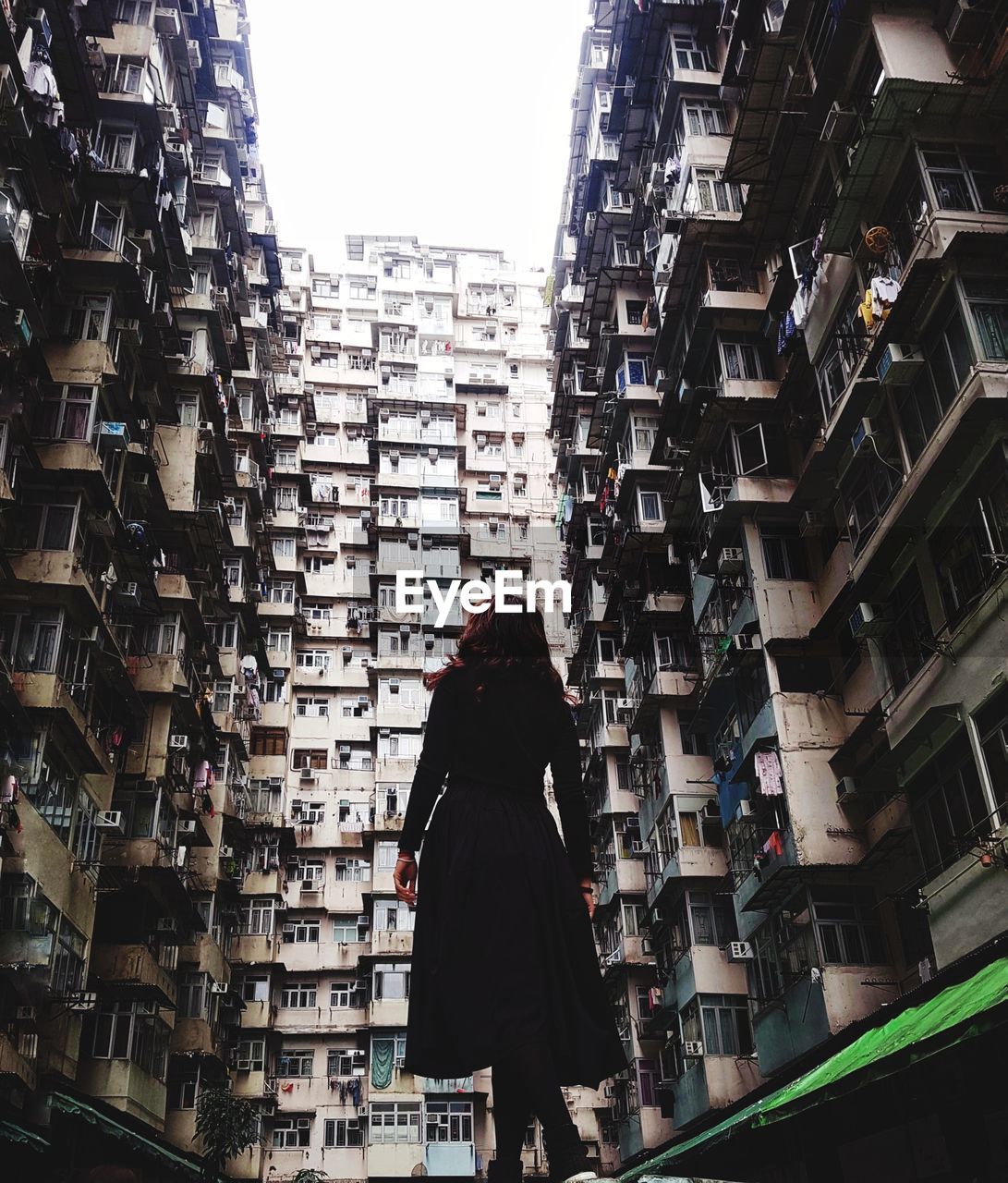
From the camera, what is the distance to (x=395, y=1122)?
41062mm

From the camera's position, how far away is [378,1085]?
4181 cm

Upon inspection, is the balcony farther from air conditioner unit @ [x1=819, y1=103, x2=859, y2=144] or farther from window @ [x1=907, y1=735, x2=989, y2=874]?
air conditioner unit @ [x1=819, y1=103, x2=859, y2=144]

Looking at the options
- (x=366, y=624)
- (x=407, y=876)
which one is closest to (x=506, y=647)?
(x=407, y=876)

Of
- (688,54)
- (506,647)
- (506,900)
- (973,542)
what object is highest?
(688,54)

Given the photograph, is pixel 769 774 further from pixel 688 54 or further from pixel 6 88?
pixel 688 54

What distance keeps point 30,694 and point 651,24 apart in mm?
23979

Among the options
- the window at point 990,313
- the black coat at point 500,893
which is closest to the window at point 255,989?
the window at point 990,313

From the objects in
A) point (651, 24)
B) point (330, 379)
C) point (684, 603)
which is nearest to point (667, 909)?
point (684, 603)

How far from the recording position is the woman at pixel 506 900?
176 inches

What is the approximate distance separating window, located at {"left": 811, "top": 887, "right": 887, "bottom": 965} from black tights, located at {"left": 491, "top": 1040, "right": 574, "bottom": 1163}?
60.2 feet

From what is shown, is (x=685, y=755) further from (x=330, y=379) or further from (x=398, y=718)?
(x=330, y=379)

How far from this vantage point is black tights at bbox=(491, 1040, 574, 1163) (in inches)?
169

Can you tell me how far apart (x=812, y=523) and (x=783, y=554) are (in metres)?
1.05

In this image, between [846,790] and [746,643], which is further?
[746,643]
